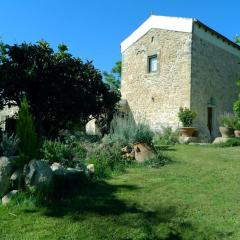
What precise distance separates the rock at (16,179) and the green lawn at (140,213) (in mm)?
574

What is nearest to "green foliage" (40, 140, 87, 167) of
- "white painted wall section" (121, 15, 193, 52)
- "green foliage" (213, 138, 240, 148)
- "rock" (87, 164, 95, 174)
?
"rock" (87, 164, 95, 174)

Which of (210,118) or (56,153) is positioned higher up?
(210,118)

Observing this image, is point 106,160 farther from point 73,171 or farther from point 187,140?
point 187,140

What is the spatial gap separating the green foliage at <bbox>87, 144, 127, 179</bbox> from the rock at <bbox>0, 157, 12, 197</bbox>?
202cm

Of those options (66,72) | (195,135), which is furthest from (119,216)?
(195,135)

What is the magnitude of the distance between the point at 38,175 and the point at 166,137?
11.3m

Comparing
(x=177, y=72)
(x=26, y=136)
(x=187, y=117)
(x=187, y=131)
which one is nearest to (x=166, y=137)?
(x=187, y=131)

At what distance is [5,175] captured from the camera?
634cm

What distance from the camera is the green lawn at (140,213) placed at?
5.16 meters

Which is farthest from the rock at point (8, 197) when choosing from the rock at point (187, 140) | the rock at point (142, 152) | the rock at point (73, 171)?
the rock at point (187, 140)

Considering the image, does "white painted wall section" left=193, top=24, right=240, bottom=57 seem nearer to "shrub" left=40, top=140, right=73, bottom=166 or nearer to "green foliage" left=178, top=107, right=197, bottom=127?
"green foliage" left=178, top=107, right=197, bottom=127

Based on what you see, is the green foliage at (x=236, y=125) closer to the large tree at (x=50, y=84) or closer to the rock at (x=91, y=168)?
the large tree at (x=50, y=84)

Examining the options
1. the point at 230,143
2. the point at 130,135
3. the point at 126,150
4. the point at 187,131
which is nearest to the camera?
the point at 126,150

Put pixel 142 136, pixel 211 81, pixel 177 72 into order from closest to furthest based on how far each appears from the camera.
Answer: pixel 142 136 → pixel 177 72 → pixel 211 81
